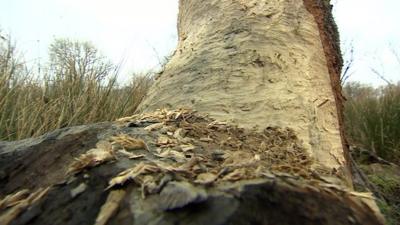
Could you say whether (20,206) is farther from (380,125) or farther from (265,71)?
(380,125)

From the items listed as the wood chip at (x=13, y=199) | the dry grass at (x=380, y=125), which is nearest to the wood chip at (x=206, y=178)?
the wood chip at (x=13, y=199)

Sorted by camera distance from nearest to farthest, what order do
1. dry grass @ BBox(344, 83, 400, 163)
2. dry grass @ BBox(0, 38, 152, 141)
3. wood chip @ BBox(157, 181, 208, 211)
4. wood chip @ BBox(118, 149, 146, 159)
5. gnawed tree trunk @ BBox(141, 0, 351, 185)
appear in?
wood chip @ BBox(157, 181, 208, 211) → wood chip @ BBox(118, 149, 146, 159) → gnawed tree trunk @ BBox(141, 0, 351, 185) → dry grass @ BBox(0, 38, 152, 141) → dry grass @ BBox(344, 83, 400, 163)

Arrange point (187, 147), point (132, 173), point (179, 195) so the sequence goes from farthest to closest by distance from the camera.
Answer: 1. point (187, 147)
2. point (132, 173)
3. point (179, 195)

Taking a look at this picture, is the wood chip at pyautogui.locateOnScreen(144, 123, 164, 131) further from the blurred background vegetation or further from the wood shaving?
the blurred background vegetation

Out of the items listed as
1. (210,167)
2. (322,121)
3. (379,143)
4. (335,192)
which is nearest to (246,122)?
Result: (322,121)

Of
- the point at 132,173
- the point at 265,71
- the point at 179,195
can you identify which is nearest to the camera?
the point at 179,195

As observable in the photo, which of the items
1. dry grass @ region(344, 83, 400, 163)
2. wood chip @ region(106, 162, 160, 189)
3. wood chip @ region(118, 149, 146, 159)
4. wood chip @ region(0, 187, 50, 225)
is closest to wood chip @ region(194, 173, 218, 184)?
wood chip @ region(106, 162, 160, 189)

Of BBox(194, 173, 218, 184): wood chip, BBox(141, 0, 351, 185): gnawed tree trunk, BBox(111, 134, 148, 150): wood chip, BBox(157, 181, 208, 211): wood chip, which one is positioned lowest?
BBox(157, 181, 208, 211): wood chip

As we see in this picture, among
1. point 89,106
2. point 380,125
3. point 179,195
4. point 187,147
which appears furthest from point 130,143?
point 380,125
